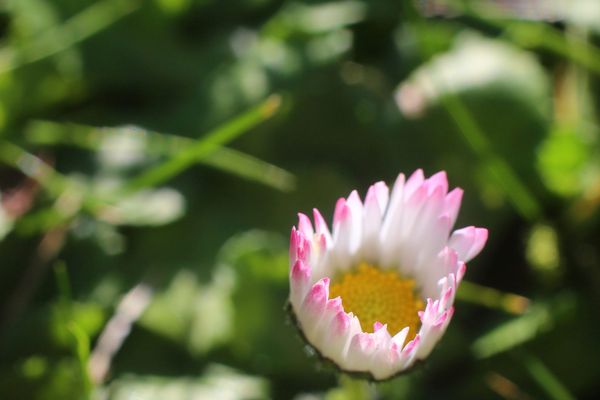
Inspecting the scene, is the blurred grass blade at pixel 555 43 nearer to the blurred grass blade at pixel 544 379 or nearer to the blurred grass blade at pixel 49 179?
the blurred grass blade at pixel 544 379

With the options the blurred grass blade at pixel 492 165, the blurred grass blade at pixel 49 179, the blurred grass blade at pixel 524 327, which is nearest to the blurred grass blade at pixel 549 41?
the blurred grass blade at pixel 492 165

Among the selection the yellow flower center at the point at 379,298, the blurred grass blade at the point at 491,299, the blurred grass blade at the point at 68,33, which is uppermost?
the blurred grass blade at the point at 68,33

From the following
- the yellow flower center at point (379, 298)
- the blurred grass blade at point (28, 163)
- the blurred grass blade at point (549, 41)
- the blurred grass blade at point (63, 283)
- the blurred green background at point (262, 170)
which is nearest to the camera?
the yellow flower center at point (379, 298)

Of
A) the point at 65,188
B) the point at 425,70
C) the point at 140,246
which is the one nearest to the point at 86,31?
the point at 65,188

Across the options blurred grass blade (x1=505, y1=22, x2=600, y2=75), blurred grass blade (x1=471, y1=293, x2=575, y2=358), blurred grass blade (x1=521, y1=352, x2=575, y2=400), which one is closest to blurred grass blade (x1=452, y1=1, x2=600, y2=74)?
blurred grass blade (x1=505, y1=22, x2=600, y2=75)

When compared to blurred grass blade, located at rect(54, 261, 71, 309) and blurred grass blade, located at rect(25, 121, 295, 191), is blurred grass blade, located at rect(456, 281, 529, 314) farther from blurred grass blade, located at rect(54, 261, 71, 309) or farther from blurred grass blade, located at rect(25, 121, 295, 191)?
blurred grass blade, located at rect(54, 261, 71, 309)

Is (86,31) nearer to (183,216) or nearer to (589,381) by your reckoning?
(183,216)
